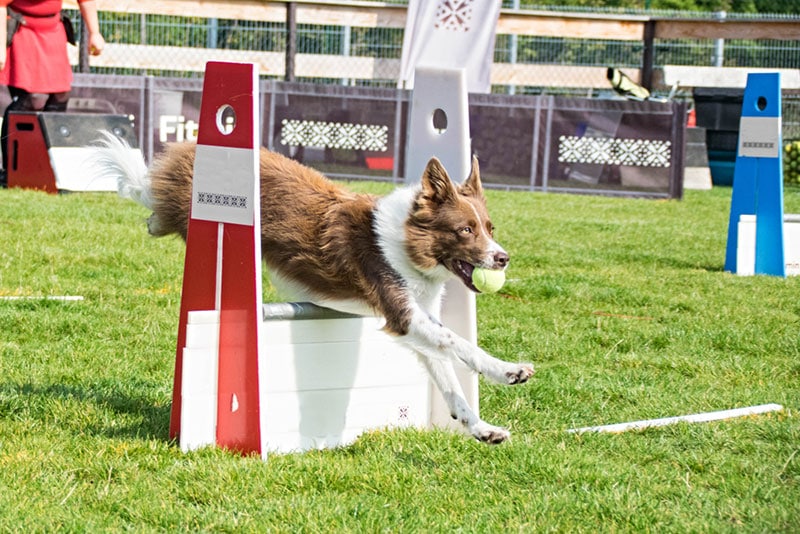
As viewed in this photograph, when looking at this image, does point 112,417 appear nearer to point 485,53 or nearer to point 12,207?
point 12,207

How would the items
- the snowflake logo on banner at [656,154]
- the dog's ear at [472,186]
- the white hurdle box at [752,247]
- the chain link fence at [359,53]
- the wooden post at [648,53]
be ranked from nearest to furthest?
the dog's ear at [472,186]
the white hurdle box at [752,247]
the snowflake logo on banner at [656,154]
the chain link fence at [359,53]
the wooden post at [648,53]

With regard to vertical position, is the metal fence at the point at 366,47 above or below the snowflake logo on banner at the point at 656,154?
above

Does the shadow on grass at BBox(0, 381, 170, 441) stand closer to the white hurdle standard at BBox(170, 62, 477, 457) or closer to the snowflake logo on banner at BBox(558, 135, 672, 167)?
the white hurdle standard at BBox(170, 62, 477, 457)

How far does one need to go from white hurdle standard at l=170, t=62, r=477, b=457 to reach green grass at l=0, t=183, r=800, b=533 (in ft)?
0.45

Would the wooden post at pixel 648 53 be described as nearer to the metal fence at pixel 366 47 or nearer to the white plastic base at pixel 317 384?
the metal fence at pixel 366 47

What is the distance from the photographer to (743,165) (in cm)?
897

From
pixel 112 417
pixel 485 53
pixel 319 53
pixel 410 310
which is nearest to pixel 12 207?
pixel 112 417

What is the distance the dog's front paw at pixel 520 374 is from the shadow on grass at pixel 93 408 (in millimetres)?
1317

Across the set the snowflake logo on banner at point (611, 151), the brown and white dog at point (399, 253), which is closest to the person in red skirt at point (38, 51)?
the snowflake logo on banner at point (611, 151)

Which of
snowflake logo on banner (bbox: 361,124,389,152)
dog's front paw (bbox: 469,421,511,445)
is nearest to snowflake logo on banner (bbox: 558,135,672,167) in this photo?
snowflake logo on banner (bbox: 361,124,389,152)

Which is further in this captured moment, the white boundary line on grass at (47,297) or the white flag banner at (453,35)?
the white flag banner at (453,35)

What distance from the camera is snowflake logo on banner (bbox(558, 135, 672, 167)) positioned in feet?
51.4

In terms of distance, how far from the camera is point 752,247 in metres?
8.96

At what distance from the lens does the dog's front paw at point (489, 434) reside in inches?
165
